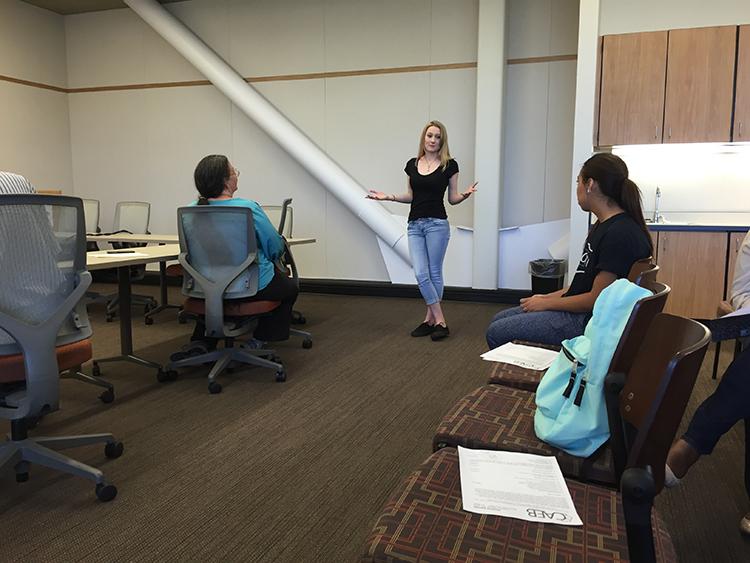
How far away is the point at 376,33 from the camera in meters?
6.29

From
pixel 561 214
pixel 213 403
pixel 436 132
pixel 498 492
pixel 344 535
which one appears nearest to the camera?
pixel 498 492

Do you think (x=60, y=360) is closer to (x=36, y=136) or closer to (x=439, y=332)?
(x=439, y=332)

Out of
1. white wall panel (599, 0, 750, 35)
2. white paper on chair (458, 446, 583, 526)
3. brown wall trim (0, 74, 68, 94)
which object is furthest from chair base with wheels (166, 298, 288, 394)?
brown wall trim (0, 74, 68, 94)

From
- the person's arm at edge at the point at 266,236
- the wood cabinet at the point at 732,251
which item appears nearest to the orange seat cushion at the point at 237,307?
the person's arm at edge at the point at 266,236

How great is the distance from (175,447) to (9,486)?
0.61 m

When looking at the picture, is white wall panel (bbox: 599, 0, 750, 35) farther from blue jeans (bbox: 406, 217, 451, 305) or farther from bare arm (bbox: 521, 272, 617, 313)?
bare arm (bbox: 521, 272, 617, 313)

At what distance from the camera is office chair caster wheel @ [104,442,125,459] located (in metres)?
2.41

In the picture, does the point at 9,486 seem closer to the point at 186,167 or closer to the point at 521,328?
the point at 521,328

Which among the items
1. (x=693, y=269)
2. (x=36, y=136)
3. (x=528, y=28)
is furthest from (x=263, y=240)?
(x=36, y=136)

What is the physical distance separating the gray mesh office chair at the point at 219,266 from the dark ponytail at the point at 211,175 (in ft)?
0.67

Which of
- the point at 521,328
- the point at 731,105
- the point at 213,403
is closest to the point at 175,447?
the point at 213,403

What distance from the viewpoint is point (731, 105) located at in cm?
442

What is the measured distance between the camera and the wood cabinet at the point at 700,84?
4.41 m

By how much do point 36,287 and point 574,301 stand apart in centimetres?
199
